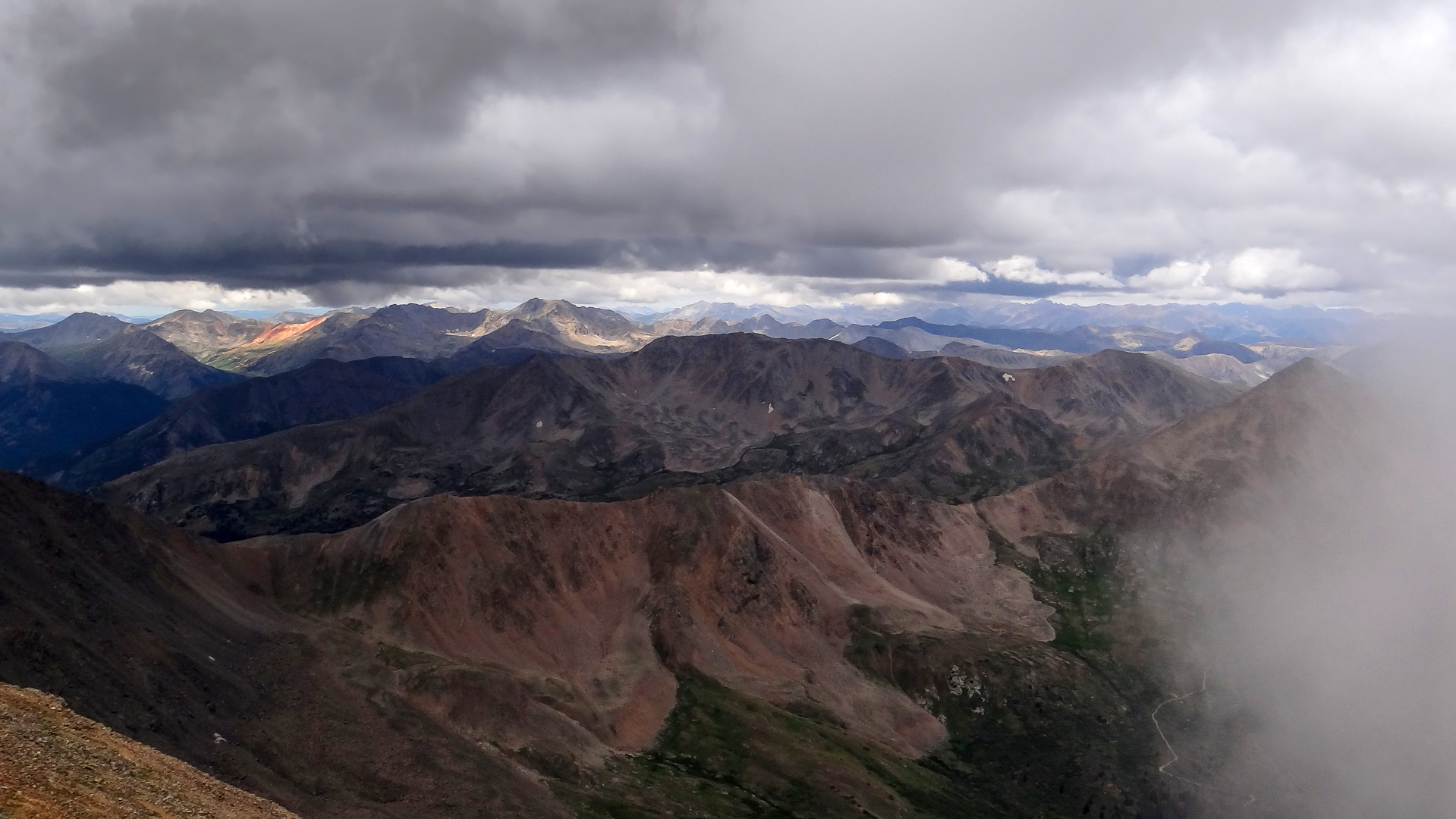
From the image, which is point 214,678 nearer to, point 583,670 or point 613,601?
point 583,670

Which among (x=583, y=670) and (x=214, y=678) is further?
(x=583, y=670)

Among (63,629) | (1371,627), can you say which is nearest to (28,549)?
(63,629)

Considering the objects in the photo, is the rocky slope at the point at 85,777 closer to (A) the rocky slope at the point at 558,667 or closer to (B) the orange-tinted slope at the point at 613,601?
(A) the rocky slope at the point at 558,667

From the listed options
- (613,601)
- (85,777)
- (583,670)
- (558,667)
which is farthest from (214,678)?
(613,601)

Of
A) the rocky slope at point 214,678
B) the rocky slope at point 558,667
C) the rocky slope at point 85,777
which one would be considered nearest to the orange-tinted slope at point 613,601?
the rocky slope at point 558,667

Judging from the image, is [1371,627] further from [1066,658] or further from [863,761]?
[863,761]

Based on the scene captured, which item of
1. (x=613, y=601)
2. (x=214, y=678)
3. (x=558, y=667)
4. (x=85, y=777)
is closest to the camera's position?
(x=85, y=777)

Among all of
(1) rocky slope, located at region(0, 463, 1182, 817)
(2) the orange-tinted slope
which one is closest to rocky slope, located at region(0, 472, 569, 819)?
(1) rocky slope, located at region(0, 463, 1182, 817)

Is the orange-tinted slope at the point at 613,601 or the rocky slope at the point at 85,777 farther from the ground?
the rocky slope at the point at 85,777

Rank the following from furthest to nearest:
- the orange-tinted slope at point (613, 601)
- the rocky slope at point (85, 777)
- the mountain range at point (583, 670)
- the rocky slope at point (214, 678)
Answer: the orange-tinted slope at point (613, 601), the mountain range at point (583, 670), the rocky slope at point (214, 678), the rocky slope at point (85, 777)
